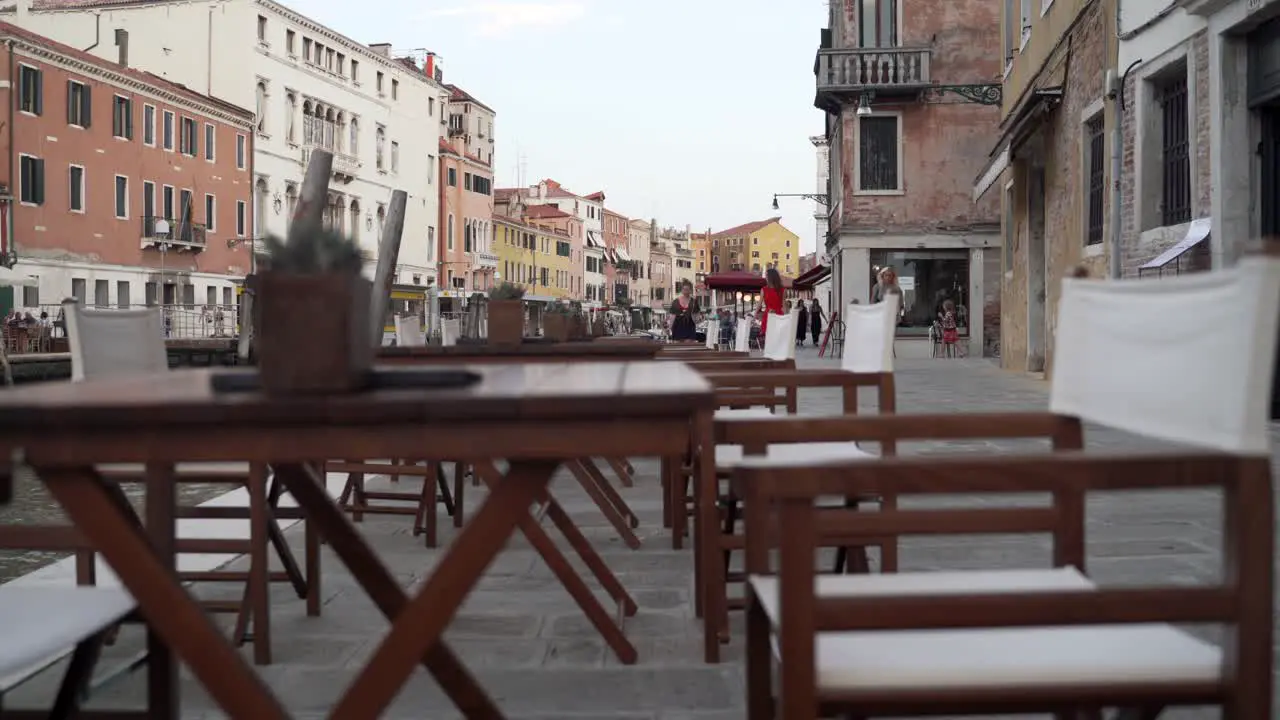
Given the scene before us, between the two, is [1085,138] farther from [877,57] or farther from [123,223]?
[123,223]

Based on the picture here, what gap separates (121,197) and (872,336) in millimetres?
36964

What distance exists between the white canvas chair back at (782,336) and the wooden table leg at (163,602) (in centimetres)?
320

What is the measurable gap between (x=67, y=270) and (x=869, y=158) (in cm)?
2159

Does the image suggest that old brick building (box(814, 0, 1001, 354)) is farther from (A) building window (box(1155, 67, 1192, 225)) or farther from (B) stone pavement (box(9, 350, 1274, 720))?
(B) stone pavement (box(9, 350, 1274, 720))

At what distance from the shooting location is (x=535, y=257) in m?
81.7

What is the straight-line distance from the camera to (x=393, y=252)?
7.40 m

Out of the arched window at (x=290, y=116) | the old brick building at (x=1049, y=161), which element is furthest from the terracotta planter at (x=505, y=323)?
the arched window at (x=290, y=116)

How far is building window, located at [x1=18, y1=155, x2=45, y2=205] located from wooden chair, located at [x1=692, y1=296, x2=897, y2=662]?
32.5 metres

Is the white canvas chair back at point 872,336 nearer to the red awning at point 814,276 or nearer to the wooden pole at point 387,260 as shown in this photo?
the wooden pole at point 387,260

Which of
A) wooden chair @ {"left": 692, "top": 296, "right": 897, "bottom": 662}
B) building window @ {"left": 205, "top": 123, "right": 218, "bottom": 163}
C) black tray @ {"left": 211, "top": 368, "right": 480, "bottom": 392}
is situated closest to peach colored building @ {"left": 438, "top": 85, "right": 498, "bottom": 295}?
building window @ {"left": 205, "top": 123, "right": 218, "bottom": 163}

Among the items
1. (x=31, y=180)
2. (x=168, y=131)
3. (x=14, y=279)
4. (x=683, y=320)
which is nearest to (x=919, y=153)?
(x=683, y=320)

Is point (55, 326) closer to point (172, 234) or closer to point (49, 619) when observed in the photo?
point (172, 234)

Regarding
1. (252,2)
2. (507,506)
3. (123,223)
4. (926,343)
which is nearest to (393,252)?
(507,506)

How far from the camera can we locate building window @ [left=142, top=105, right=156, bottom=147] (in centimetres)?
3784
